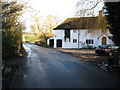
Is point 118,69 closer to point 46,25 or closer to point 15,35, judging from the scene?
point 15,35

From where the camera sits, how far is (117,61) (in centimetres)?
1042

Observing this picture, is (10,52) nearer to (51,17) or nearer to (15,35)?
(15,35)

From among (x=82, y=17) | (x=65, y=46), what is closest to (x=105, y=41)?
(x=65, y=46)

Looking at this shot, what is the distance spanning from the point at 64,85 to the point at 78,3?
11.9m

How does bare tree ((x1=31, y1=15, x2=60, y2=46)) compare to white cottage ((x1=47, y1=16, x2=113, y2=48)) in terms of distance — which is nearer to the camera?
white cottage ((x1=47, y1=16, x2=113, y2=48))

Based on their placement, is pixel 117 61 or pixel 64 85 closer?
pixel 64 85

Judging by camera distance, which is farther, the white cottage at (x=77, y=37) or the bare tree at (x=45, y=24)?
the bare tree at (x=45, y=24)

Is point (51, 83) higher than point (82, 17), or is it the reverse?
point (82, 17)

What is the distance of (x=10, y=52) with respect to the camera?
16469 mm

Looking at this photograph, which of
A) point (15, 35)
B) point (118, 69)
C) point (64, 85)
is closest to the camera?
point (64, 85)

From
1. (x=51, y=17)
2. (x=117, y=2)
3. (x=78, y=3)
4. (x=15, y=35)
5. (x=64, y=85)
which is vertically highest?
(x=51, y=17)

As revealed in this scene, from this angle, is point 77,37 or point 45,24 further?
point 45,24

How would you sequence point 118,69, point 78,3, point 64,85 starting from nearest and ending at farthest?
1. point 64,85
2. point 118,69
3. point 78,3

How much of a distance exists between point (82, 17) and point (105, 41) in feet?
71.5
